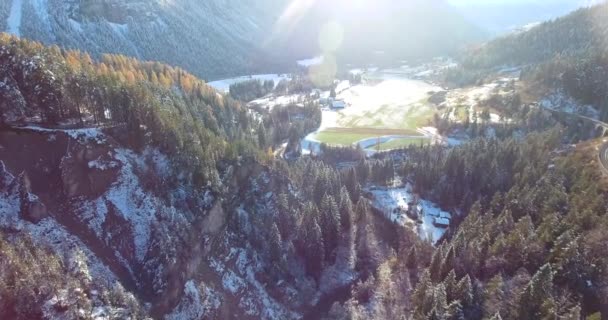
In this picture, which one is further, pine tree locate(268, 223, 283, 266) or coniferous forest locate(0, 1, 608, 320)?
pine tree locate(268, 223, 283, 266)

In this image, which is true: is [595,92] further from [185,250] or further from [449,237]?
[185,250]

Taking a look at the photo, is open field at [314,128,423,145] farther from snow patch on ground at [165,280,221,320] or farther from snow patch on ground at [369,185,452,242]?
snow patch on ground at [165,280,221,320]

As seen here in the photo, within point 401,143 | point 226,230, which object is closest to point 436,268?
point 226,230

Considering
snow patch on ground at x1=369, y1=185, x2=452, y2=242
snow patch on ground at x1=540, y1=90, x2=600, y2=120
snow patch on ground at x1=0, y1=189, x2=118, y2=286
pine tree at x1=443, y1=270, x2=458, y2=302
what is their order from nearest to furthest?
snow patch on ground at x1=0, y1=189, x2=118, y2=286 < pine tree at x1=443, y1=270, x2=458, y2=302 < snow patch on ground at x1=369, y1=185, x2=452, y2=242 < snow patch on ground at x1=540, y1=90, x2=600, y2=120

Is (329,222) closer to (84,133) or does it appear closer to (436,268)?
(436,268)

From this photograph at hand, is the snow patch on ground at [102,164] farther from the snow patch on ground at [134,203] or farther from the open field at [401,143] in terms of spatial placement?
the open field at [401,143]

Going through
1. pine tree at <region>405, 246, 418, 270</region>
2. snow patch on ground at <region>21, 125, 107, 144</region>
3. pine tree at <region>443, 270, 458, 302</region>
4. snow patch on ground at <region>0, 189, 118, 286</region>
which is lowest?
pine tree at <region>405, 246, 418, 270</region>

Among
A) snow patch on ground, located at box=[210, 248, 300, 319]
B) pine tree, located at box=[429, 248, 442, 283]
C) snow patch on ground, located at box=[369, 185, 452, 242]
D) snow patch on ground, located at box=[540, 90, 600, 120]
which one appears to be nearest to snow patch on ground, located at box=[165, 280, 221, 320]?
snow patch on ground, located at box=[210, 248, 300, 319]

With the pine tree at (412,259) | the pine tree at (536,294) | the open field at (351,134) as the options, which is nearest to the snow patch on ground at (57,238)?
the pine tree at (412,259)

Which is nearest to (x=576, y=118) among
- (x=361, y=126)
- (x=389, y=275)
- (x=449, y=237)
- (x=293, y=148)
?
(x=361, y=126)
